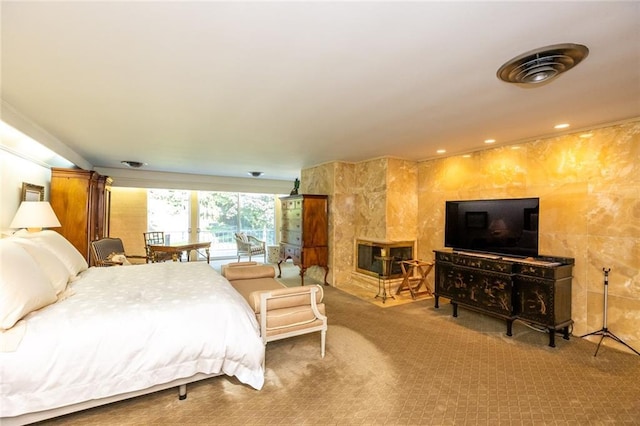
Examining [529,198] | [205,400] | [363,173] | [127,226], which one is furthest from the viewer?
[127,226]

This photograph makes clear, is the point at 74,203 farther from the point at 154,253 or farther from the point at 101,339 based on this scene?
the point at 101,339

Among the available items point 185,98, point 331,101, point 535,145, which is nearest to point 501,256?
point 535,145

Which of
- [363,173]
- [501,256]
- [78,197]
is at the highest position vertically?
[363,173]

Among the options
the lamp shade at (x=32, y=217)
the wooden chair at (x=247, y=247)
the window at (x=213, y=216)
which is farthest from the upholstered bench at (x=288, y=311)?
the window at (x=213, y=216)

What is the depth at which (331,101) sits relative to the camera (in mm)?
2574

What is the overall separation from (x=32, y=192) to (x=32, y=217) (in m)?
1.01

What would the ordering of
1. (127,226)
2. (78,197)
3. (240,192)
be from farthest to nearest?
1. (240,192)
2. (127,226)
3. (78,197)

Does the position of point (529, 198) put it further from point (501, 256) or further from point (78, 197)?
point (78, 197)

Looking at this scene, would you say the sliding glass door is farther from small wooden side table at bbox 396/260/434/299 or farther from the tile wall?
small wooden side table at bbox 396/260/434/299

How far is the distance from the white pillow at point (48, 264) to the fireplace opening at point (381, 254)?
13.7 feet

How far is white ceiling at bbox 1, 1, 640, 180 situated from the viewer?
4.77 feet

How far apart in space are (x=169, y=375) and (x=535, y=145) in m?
4.65

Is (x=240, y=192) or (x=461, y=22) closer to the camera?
(x=461, y=22)

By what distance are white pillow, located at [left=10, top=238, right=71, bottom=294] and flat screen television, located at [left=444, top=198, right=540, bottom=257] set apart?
4711 millimetres
